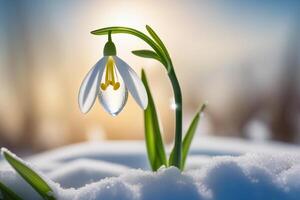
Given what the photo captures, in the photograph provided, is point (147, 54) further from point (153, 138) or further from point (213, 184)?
point (213, 184)

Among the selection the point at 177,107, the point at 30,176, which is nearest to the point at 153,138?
the point at 177,107

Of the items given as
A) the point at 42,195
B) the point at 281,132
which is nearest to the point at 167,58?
the point at 42,195

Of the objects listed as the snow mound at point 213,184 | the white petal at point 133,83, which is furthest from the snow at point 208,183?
the white petal at point 133,83

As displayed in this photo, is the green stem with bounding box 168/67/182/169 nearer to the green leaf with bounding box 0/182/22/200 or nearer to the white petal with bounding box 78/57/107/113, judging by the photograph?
the white petal with bounding box 78/57/107/113

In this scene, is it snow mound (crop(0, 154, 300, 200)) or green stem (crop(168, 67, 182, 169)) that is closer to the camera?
snow mound (crop(0, 154, 300, 200))

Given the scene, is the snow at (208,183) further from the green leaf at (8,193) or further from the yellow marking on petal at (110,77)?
the yellow marking on petal at (110,77)

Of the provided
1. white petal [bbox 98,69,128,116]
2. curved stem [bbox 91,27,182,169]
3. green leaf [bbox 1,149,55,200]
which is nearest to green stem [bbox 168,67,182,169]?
curved stem [bbox 91,27,182,169]

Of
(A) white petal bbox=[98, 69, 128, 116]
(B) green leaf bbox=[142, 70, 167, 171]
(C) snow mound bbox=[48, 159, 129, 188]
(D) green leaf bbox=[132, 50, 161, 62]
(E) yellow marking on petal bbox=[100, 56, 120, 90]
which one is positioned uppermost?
(D) green leaf bbox=[132, 50, 161, 62]
